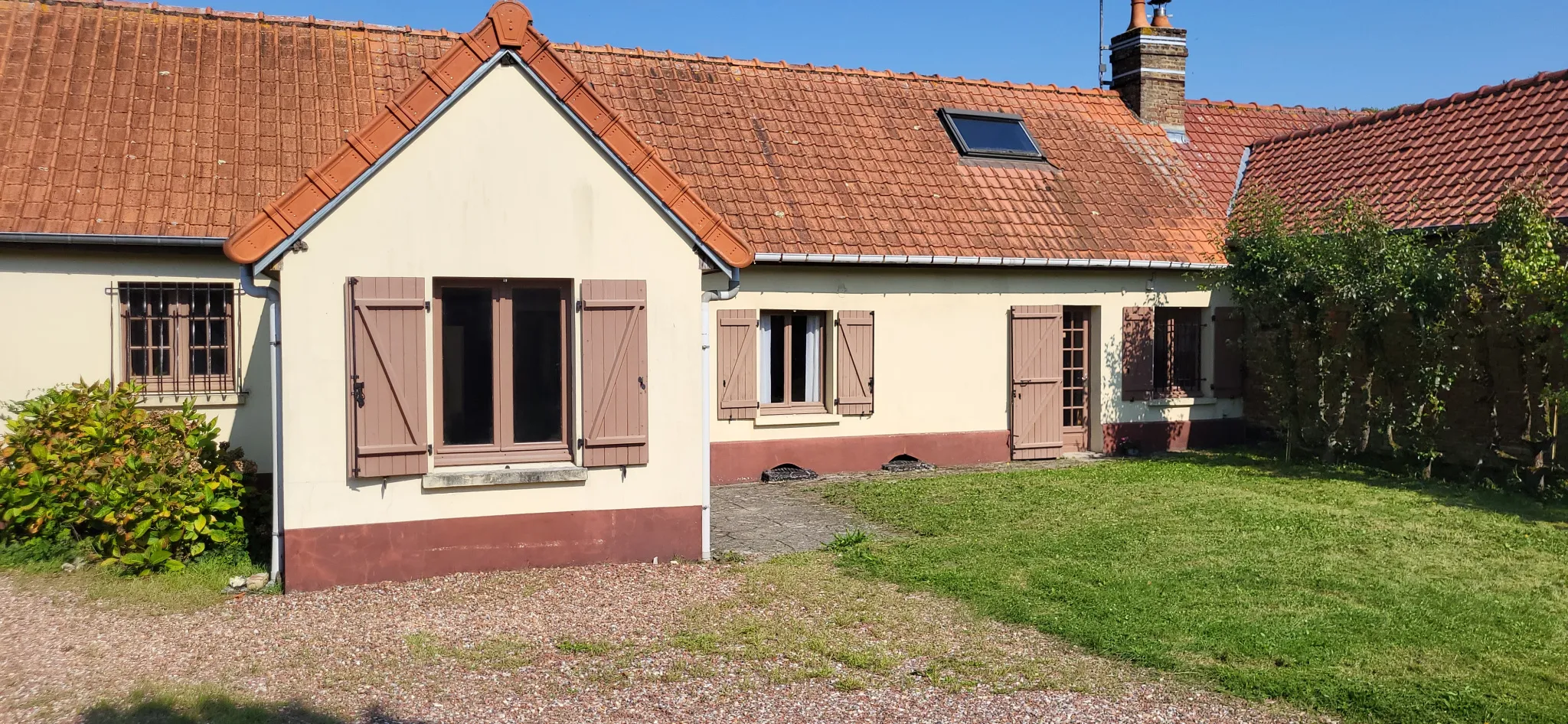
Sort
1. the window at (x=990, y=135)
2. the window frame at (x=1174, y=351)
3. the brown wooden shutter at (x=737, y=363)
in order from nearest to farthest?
1. the brown wooden shutter at (x=737, y=363)
2. the window frame at (x=1174, y=351)
3. the window at (x=990, y=135)

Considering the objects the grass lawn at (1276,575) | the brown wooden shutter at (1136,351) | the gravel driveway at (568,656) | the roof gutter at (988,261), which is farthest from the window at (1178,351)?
the gravel driveway at (568,656)

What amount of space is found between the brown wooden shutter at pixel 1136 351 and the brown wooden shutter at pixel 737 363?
16.2 feet

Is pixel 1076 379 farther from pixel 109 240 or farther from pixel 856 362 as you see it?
pixel 109 240

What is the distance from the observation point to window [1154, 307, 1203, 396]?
15.1 meters

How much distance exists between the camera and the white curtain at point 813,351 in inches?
526

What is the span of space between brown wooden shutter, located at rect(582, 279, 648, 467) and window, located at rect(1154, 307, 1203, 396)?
346 inches

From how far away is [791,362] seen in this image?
524 inches

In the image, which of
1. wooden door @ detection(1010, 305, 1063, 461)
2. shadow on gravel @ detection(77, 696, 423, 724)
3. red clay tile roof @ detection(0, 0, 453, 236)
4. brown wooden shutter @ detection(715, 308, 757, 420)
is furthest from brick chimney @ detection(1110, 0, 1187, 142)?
shadow on gravel @ detection(77, 696, 423, 724)

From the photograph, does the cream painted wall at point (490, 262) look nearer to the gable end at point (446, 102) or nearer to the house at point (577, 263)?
the house at point (577, 263)

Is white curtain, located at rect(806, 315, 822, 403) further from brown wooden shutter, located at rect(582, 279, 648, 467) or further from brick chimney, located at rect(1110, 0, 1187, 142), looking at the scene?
brick chimney, located at rect(1110, 0, 1187, 142)

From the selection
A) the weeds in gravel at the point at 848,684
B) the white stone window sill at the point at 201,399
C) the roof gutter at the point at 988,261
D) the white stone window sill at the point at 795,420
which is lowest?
the weeds in gravel at the point at 848,684

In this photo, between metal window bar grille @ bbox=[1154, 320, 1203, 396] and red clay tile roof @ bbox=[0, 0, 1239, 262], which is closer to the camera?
red clay tile roof @ bbox=[0, 0, 1239, 262]

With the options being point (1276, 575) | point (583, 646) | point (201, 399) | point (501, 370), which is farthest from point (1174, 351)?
point (201, 399)

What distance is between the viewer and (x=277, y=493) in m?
7.78
